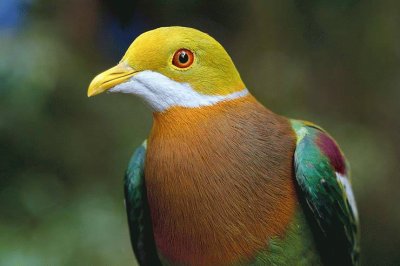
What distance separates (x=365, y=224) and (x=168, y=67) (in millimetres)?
2468

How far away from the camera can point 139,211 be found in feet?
6.13

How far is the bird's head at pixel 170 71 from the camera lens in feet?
4.95

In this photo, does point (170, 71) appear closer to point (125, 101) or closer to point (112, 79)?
point (112, 79)

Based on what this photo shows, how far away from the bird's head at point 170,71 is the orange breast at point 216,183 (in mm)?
38

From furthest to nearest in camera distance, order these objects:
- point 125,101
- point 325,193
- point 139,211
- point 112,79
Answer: point 125,101 < point 139,211 < point 325,193 < point 112,79

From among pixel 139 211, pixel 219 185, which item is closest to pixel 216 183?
pixel 219 185

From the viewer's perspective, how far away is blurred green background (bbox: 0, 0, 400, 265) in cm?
318

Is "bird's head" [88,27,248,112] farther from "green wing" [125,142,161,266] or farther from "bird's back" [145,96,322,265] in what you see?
"green wing" [125,142,161,266]

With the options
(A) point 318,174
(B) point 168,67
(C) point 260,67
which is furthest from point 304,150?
(C) point 260,67

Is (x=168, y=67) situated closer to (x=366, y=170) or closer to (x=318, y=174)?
(x=318, y=174)

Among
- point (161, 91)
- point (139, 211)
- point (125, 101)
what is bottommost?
point (139, 211)

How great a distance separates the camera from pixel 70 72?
11.2 ft

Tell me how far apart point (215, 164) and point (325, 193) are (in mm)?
310

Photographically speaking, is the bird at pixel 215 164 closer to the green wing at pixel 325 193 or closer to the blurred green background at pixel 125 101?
the green wing at pixel 325 193
